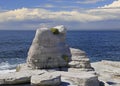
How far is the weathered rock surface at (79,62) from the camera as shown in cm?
4394

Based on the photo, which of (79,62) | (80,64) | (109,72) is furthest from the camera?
(109,72)

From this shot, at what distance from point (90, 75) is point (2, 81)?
991cm

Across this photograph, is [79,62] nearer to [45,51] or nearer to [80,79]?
[45,51]

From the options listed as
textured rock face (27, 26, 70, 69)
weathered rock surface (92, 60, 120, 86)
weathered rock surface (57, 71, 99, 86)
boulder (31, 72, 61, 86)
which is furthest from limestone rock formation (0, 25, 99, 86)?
boulder (31, 72, 61, 86)

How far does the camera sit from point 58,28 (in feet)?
155

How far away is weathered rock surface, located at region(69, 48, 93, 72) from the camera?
144ft

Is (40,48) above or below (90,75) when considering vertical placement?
above

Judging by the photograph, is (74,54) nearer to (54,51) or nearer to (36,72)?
(54,51)

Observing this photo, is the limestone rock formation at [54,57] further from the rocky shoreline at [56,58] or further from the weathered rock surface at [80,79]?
the weathered rock surface at [80,79]

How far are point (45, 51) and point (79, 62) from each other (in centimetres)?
455

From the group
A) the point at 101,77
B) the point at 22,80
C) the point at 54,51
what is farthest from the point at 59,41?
the point at 22,80

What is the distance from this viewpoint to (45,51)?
4466cm

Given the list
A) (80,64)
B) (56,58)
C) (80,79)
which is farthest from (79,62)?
(80,79)

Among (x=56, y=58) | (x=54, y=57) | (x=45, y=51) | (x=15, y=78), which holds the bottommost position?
(x=15, y=78)
